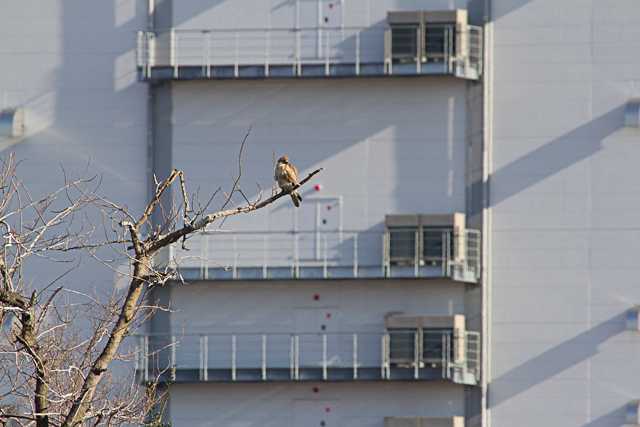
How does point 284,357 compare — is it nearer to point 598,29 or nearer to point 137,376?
point 137,376

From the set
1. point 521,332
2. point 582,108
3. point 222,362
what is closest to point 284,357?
point 222,362

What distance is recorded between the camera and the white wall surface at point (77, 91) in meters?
37.1

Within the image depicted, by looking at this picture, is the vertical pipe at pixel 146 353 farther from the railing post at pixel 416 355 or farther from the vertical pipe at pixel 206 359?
the railing post at pixel 416 355

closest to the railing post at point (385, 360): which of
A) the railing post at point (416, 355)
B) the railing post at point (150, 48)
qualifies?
the railing post at point (416, 355)

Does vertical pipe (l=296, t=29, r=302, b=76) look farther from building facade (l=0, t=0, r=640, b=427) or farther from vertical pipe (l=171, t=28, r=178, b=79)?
vertical pipe (l=171, t=28, r=178, b=79)

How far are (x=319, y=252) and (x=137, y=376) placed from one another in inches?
134

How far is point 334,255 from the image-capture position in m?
37.0

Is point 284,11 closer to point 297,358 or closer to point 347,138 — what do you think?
point 347,138

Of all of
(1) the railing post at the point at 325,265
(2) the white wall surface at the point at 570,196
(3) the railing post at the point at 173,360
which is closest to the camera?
(3) the railing post at the point at 173,360

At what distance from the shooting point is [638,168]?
36750mm

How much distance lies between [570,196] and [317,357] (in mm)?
4571

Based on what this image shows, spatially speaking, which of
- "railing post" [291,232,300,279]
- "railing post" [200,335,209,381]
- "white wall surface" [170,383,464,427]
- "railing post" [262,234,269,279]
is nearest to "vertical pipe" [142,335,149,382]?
"railing post" [200,335,209,381]

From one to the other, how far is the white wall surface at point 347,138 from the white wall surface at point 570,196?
87 cm

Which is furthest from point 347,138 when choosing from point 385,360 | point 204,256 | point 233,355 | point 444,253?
point 233,355
